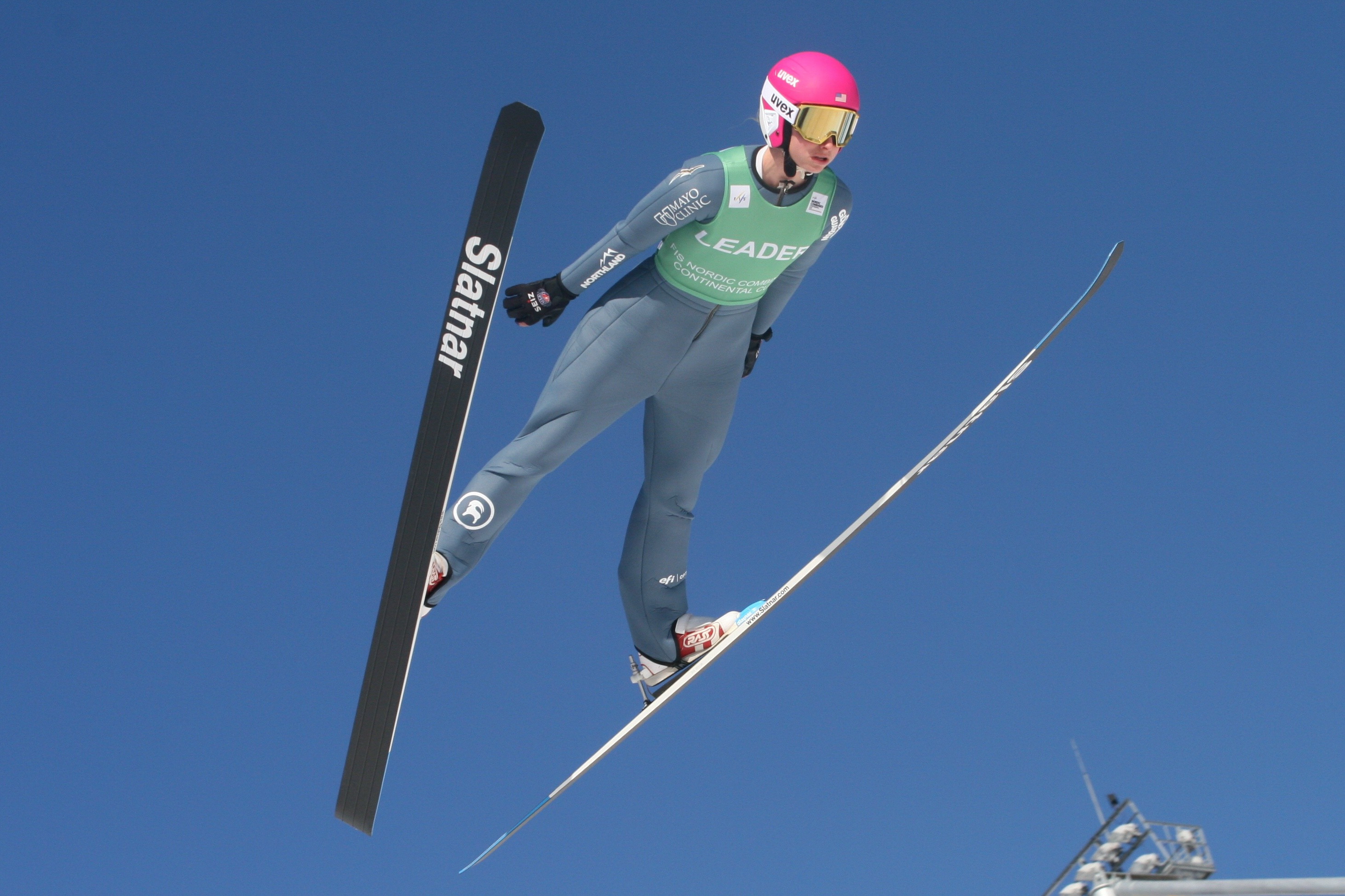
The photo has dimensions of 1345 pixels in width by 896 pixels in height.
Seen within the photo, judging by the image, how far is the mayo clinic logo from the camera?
451 centimetres

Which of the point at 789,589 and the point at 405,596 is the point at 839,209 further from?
the point at 405,596

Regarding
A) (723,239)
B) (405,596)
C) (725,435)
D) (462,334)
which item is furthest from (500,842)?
(723,239)

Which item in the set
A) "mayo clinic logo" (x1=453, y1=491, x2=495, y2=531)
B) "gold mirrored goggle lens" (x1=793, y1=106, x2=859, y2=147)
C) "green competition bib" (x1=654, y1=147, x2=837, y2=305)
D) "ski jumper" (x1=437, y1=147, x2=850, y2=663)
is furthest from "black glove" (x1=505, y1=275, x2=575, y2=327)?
"gold mirrored goggle lens" (x1=793, y1=106, x2=859, y2=147)

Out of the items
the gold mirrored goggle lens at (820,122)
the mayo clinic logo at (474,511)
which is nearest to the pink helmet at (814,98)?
the gold mirrored goggle lens at (820,122)

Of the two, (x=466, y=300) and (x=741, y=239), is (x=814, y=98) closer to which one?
(x=741, y=239)

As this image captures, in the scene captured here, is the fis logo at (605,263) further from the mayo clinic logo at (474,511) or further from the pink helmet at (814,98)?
the mayo clinic logo at (474,511)

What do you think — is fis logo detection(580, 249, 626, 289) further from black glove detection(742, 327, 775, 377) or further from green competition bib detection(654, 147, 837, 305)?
black glove detection(742, 327, 775, 377)

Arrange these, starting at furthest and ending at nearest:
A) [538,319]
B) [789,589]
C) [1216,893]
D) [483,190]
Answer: [1216,893] < [789,589] < [538,319] < [483,190]

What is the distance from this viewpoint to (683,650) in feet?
17.3

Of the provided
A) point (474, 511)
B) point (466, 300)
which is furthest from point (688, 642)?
point (466, 300)

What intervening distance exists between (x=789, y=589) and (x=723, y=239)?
1483mm

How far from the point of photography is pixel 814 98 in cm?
429

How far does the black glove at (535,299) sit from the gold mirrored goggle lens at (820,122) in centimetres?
106

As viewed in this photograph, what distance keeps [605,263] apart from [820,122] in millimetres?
947
